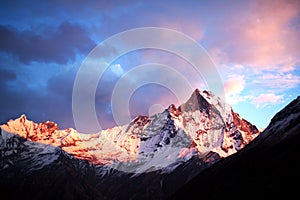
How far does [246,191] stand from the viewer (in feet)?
504

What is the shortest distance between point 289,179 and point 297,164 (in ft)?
35.4

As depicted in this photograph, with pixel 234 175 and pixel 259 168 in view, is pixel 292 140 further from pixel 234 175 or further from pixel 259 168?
pixel 234 175

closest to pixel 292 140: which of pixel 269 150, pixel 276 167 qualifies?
pixel 269 150

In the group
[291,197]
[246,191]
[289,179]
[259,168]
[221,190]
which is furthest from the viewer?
[221,190]

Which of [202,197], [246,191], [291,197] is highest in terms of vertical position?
[202,197]

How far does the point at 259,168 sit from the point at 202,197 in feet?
144

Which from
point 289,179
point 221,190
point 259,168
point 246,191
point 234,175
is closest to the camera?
point 289,179

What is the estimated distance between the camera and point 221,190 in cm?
18212

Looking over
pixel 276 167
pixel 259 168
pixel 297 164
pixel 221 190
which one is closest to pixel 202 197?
pixel 221 190

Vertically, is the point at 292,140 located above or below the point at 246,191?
above

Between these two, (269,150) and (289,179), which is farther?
(269,150)

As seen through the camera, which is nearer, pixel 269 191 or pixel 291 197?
pixel 291 197

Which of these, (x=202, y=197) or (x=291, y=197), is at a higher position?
(x=202, y=197)

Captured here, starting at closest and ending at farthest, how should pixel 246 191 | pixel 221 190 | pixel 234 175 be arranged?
pixel 246 191 → pixel 221 190 → pixel 234 175
